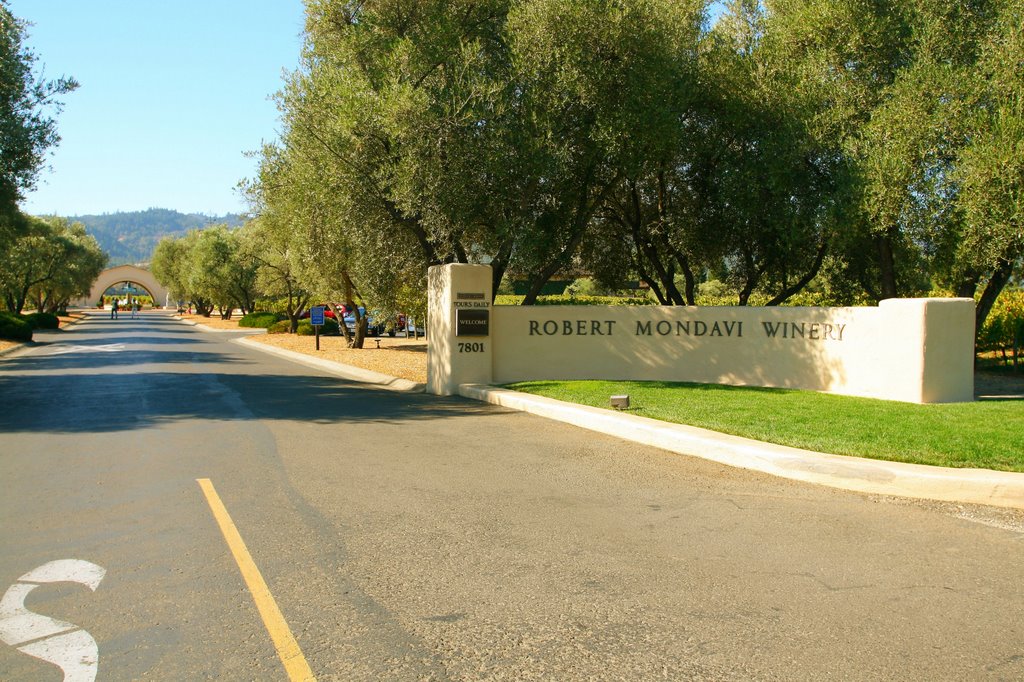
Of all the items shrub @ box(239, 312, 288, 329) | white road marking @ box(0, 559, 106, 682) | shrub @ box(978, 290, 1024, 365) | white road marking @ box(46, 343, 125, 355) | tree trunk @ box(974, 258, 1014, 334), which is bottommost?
white road marking @ box(46, 343, 125, 355)

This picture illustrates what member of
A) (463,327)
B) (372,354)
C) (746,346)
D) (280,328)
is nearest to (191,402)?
(463,327)

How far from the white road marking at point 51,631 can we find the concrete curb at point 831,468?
618 cm

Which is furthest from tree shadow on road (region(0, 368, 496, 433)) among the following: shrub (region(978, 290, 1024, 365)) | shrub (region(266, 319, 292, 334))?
shrub (region(266, 319, 292, 334))

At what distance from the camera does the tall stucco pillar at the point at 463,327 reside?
667 inches

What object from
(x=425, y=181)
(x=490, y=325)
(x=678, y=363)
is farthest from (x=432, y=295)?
(x=678, y=363)

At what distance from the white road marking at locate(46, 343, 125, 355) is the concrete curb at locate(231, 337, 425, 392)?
562 cm

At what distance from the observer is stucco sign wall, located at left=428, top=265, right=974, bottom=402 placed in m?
13.6

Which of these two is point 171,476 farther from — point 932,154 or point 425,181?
point 932,154

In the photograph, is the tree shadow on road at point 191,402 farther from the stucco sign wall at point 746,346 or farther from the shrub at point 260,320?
the shrub at point 260,320

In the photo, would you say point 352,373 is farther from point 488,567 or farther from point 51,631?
point 51,631

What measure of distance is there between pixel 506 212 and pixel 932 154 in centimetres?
763

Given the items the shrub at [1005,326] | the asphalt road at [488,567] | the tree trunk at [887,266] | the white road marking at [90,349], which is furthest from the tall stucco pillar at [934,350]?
the white road marking at [90,349]

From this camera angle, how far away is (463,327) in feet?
55.5

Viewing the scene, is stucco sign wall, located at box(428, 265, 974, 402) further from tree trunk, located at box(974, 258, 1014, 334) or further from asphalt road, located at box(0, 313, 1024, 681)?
asphalt road, located at box(0, 313, 1024, 681)
